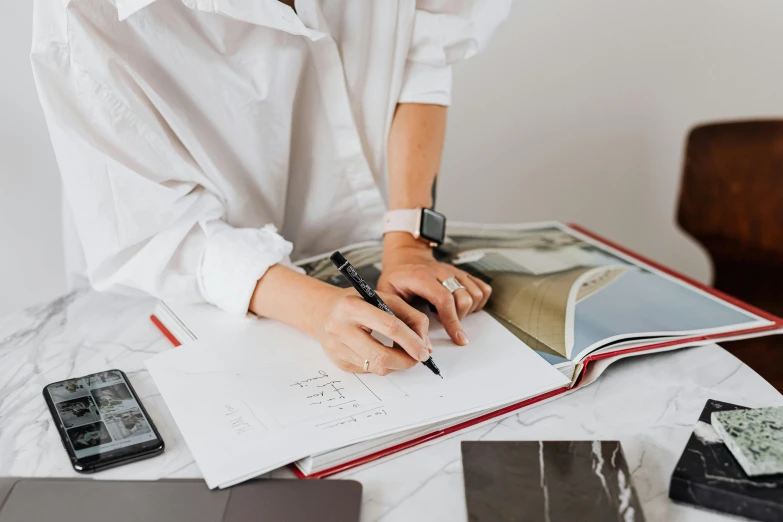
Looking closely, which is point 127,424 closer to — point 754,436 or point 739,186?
point 754,436

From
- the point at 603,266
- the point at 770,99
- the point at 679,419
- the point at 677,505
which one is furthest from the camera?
the point at 770,99

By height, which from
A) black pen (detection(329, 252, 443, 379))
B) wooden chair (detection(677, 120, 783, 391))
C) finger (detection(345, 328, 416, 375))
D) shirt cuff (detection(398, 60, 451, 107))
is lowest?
wooden chair (detection(677, 120, 783, 391))

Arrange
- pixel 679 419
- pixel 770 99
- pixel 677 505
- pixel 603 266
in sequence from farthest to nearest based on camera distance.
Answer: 1. pixel 770 99
2. pixel 603 266
3. pixel 679 419
4. pixel 677 505

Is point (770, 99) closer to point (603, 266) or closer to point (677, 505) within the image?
point (603, 266)

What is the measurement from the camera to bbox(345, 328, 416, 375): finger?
0.71 m

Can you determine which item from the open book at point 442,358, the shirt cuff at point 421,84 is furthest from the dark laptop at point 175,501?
the shirt cuff at point 421,84

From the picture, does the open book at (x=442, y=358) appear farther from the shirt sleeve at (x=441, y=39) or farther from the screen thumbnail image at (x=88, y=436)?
the shirt sleeve at (x=441, y=39)

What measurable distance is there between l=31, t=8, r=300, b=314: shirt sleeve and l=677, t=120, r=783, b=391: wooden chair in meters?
1.09

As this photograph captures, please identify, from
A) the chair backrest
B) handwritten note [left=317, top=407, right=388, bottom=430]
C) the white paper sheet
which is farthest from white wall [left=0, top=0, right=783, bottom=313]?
handwritten note [left=317, top=407, right=388, bottom=430]

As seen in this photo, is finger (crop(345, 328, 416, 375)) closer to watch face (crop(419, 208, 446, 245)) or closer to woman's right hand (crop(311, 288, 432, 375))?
woman's right hand (crop(311, 288, 432, 375))

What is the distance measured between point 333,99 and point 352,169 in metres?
0.10

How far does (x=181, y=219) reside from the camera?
90 cm

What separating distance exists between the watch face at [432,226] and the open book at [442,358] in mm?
35

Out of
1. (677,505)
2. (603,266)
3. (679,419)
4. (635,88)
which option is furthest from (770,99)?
(677,505)
